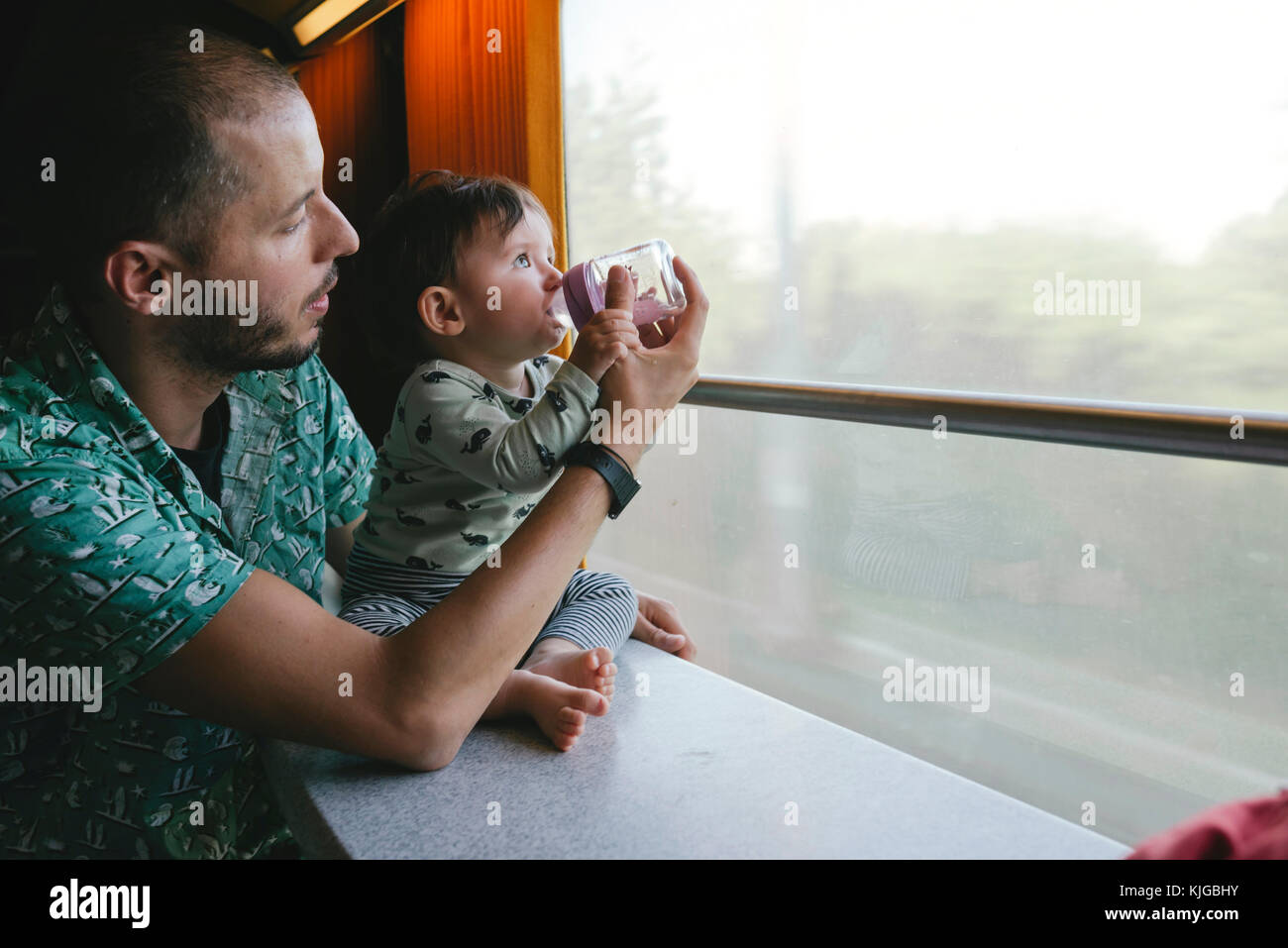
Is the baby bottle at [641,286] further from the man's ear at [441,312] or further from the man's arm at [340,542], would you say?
the man's arm at [340,542]

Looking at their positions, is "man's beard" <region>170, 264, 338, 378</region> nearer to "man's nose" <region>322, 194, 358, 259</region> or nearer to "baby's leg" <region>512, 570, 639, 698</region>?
"man's nose" <region>322, 194, 358, 259</region>

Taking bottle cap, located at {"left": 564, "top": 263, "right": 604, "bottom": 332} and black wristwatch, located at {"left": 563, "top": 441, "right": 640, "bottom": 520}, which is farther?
bottle cap, located at {"left": 564, "top": 263, "right": 604, "bottom": 332}

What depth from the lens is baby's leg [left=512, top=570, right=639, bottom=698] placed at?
3.17 feet

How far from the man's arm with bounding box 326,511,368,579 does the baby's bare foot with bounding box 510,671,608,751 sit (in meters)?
0.65

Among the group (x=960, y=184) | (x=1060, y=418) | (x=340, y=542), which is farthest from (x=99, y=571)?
(x=960, y=184)

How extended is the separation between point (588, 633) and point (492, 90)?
3.49 metres

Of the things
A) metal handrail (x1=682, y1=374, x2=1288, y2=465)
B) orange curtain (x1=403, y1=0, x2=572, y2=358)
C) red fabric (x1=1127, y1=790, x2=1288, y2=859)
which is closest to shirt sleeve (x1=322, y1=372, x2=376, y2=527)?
metal handrail (x1=682, y1=374, x2=1288, y2=465)

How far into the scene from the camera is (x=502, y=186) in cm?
139

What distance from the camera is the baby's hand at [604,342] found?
3.21 feet

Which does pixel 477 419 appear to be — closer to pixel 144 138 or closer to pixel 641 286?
pixel 641 286

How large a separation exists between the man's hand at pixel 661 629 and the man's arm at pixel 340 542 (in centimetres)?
52

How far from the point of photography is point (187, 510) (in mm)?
929
